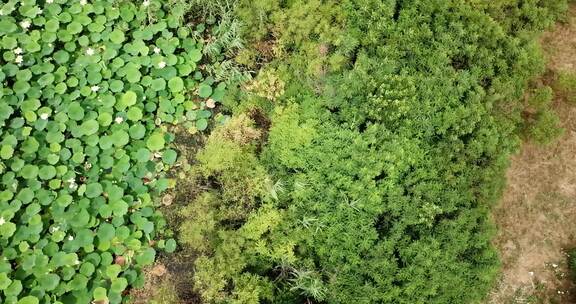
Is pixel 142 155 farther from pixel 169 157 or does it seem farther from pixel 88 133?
pixel 88 133

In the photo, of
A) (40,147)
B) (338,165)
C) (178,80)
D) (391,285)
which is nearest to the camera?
(391,285)

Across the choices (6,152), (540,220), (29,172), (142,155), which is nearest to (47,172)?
(29,172)

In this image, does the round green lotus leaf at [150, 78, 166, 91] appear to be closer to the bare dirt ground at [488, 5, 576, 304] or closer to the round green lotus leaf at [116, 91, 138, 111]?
the round green lotus leaf at [116, 91, 138, 111]

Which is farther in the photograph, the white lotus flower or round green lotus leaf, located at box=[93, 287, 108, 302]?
the white lotus flower

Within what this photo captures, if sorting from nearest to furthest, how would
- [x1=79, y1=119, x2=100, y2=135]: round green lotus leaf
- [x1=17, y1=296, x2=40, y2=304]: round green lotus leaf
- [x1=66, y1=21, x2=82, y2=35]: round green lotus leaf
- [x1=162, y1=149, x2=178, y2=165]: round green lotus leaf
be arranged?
[x1=17, y1=296, x2=40, y2=304]: round green lotus leaf
[x1=79, y1=119, x2=100, y2=135]: round green lotus leaf
[x1=162, y1=149, x2=178, y2=165]: round green lotus leaf
[x1=66, y1=21, x2=82, y2=35]: round green lotus leaf

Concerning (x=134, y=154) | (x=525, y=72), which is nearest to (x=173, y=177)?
(x=134, y=154)

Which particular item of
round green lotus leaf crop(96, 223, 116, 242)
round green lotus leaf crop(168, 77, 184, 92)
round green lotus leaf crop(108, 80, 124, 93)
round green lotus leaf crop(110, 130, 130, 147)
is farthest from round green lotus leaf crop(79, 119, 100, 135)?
round green lotus leaf crop(96, 223, 116, 242)

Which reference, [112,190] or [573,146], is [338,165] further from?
[573,146]

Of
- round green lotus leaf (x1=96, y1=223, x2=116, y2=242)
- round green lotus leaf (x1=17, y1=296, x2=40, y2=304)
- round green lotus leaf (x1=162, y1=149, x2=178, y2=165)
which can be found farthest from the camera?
round green lotus leaf (x1=162, y1=149, x2=178, y2=165)
